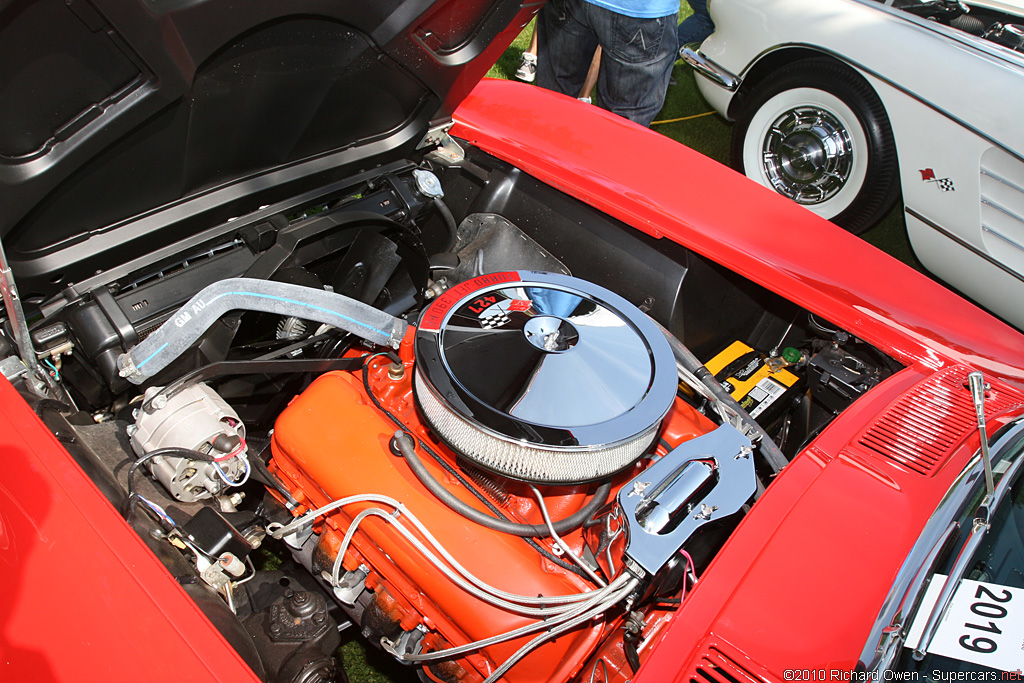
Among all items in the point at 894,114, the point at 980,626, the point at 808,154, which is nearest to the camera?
the point at 980,626

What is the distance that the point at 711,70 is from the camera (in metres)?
3.40

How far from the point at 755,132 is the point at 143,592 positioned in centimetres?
325

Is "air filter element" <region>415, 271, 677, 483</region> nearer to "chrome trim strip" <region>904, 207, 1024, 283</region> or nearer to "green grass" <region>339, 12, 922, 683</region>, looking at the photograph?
"chrome trim strip" <region>904, 207, 1024, 283</region>

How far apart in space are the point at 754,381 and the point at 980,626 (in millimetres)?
750

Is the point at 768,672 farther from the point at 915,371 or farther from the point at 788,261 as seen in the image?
the point at 788,261

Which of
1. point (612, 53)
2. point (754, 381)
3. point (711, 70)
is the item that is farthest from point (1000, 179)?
point (754, 381)

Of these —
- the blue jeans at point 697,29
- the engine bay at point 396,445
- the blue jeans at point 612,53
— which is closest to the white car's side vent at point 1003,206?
the blue jeans at point 612,53

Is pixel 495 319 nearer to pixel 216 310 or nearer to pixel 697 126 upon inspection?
pixel 216 310

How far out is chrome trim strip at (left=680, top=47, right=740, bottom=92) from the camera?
3.37 metres

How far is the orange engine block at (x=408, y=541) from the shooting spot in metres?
1.13

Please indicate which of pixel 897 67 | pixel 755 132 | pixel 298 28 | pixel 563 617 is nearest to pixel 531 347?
pixel 563 617

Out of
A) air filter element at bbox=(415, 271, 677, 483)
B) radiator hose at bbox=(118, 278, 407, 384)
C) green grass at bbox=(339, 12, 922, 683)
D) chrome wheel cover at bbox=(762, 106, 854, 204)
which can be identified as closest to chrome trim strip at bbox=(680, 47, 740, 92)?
chrome wheel cover at bbox=(762, 106, 854, 204)

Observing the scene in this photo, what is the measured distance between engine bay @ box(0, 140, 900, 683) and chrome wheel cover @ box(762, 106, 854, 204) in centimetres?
189

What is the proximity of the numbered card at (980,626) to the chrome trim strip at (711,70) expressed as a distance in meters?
2.88
